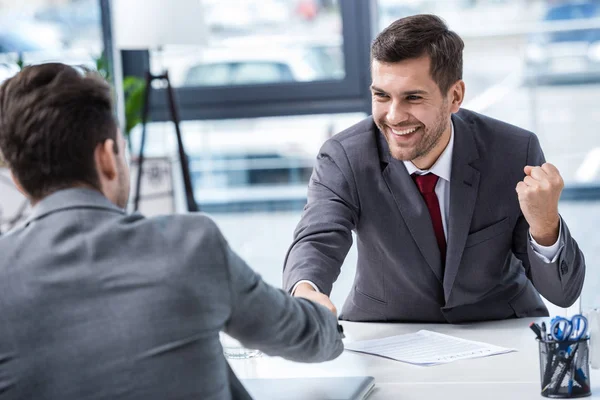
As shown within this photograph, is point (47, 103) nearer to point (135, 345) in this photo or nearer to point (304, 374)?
point (135, 345)

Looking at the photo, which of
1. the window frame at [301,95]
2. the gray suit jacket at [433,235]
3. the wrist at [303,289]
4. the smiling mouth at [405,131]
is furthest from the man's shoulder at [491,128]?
the window frame at [301,95]

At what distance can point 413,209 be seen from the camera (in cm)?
221

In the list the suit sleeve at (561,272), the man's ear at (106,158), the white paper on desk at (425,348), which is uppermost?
the man's ear at (106,158)

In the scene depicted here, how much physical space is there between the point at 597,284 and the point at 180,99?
222 cm

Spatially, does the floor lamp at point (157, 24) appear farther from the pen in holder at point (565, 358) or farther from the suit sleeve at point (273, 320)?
the pen in holder at point (565, 358)

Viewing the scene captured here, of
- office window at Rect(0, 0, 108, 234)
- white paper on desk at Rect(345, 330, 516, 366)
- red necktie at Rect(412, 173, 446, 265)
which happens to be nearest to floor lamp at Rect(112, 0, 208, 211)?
office window at Rect(0, 0, 108, 234)

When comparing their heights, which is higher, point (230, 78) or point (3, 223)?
point (230, 78)

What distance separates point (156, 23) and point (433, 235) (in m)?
1.99

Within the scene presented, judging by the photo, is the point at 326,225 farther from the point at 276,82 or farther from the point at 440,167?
the point at 276,82

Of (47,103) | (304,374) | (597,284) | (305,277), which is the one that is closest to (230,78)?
(597,284)

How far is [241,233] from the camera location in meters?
4.57

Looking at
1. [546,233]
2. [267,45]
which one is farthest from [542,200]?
[267,45]

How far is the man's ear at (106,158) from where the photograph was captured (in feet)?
3.89

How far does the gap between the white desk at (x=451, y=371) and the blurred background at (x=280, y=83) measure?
2183 mm
